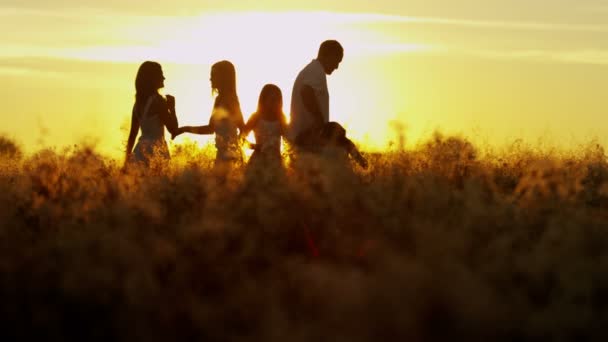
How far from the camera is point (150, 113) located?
12.7 m

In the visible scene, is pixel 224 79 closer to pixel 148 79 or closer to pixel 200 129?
pixel 200 129

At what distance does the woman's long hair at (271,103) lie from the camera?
476 inches

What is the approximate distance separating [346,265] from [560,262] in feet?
4.39

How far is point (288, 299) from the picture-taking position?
5.72 metres

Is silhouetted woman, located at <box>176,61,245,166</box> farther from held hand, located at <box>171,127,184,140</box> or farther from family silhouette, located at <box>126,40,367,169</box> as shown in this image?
held hand, located at <box>171,127,184,140</box>

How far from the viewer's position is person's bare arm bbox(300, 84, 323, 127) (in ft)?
37.9

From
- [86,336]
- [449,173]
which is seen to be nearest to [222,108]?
[449,173]

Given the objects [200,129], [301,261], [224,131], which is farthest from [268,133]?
[301,261]

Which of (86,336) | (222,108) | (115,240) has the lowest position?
(86,336)

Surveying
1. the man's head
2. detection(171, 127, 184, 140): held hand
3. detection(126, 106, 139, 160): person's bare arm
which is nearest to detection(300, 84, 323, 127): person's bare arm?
the man's head

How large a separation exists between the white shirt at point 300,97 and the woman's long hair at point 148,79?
1.77 m

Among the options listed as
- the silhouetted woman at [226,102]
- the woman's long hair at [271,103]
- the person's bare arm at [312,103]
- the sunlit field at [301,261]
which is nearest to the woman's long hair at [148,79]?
the silhouetted woman at [226,102]

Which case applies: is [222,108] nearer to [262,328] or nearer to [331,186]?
[331,186]

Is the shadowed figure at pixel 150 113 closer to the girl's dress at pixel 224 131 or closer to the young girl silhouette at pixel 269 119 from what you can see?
the girl's dress at pixel 224 131
